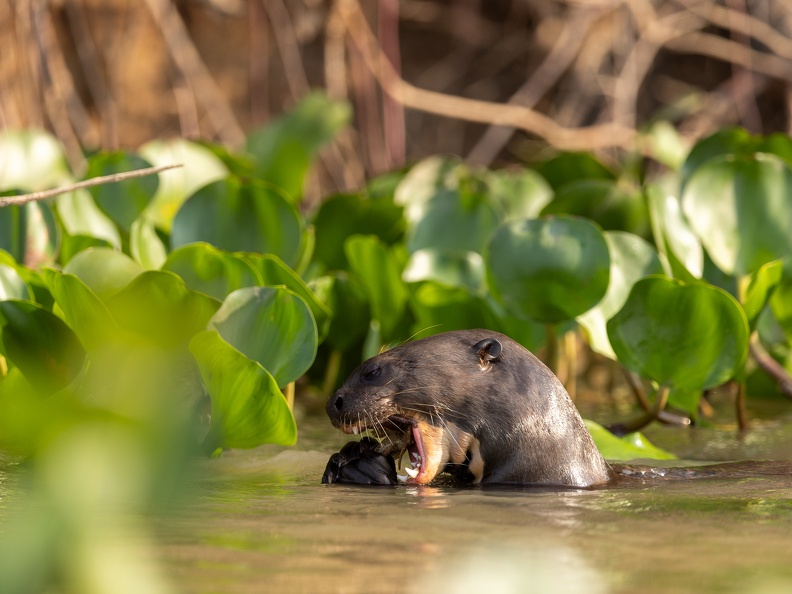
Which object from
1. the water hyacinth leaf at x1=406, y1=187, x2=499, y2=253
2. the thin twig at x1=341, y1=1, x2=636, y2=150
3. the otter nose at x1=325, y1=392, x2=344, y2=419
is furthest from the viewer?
the thin twig at x1=341, y1=1, x2=636, y2=150

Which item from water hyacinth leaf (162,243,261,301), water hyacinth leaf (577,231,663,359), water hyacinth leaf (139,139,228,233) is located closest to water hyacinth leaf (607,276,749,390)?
water hyacinth leaf (577,231,663,359)

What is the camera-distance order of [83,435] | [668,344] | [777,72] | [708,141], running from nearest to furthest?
1. [83,435]
2. [668,344]
3. [708,141]
4. [777,72]

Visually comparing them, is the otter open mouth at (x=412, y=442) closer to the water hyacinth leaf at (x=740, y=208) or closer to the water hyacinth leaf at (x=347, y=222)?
the water hyacinth leaf at (x=740, y=208)

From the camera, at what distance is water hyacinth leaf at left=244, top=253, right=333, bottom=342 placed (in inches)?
135

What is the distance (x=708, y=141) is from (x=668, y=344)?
73.9 inches

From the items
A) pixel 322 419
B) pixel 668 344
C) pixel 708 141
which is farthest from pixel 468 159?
pixel 668 344

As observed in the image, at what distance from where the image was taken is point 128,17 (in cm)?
739

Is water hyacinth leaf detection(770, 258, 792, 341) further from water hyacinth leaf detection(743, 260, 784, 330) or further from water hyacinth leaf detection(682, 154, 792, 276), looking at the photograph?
water hyacinth leaf detection(743, 260, 784, 330)

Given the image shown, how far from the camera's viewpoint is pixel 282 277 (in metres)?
3.48

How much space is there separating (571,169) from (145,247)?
253 cm

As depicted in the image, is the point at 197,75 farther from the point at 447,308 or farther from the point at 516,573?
the point at 516,573

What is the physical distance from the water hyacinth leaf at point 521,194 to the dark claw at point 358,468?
2.37 m

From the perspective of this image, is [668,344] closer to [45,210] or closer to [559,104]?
[45,210]

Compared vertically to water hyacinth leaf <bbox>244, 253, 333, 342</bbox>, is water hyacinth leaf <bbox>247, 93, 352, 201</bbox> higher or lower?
higher
